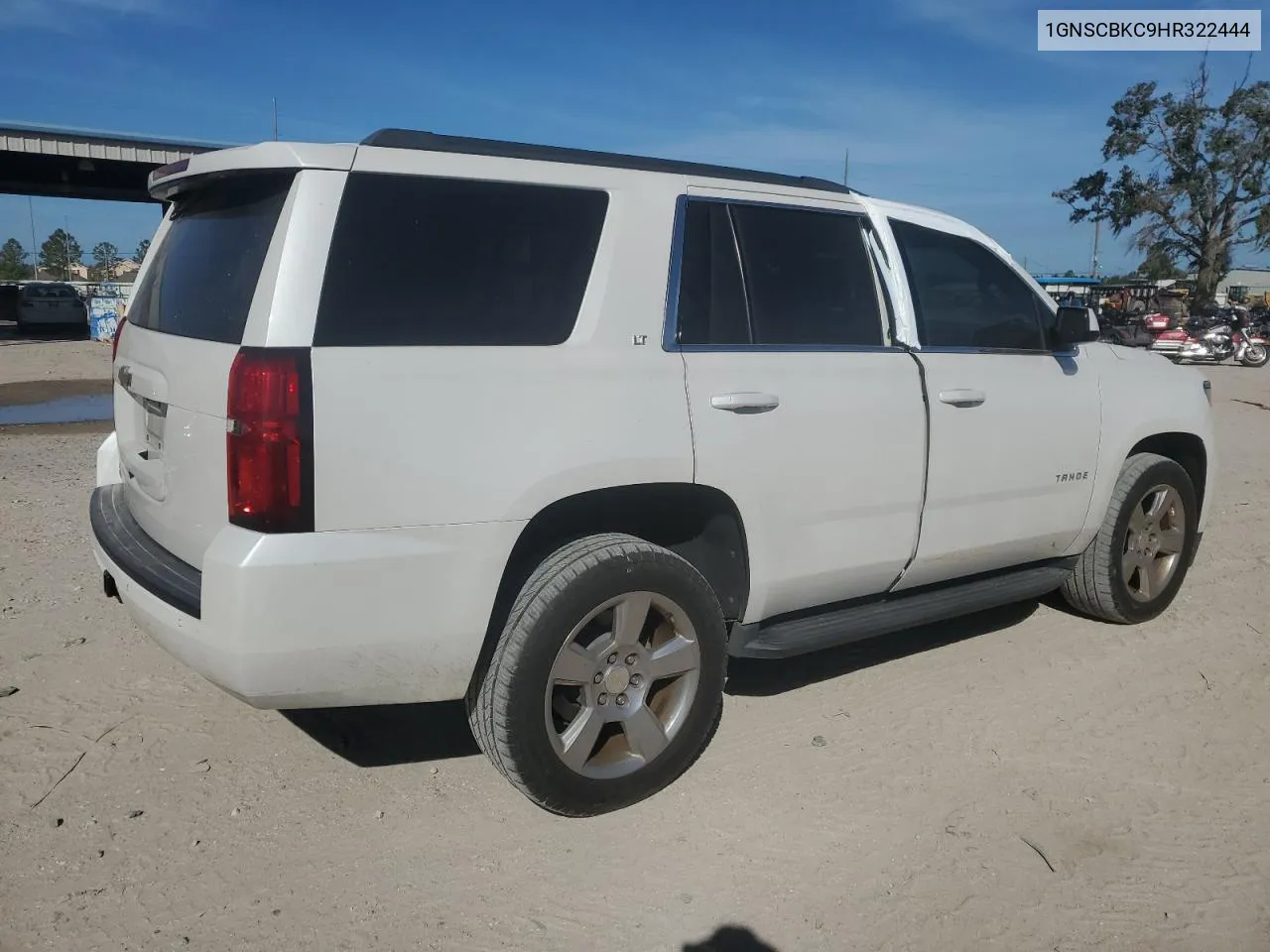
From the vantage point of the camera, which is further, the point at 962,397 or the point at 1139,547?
the point at 1139,547

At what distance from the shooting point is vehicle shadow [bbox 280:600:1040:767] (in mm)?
3631

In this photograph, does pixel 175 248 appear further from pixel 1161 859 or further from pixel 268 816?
pixel 1161 859

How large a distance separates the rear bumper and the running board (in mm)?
1122

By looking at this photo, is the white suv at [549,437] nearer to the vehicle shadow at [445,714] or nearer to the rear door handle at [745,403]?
the rear door handle at [745,403]

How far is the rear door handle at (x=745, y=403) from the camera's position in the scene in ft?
10.7

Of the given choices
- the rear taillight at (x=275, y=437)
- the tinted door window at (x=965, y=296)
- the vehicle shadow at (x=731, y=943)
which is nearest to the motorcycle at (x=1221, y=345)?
the tinted door window at (x=965, y=296)

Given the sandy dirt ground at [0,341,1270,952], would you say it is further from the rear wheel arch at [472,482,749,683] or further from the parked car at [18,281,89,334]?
the parked car at [18,281,89,334]

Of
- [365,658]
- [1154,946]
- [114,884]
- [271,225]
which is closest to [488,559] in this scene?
[365,658]

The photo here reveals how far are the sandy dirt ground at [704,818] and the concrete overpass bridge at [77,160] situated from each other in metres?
18.9

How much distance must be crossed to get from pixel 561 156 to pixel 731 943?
232 cm

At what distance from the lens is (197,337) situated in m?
2.96

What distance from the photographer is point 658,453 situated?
3125 millimetres

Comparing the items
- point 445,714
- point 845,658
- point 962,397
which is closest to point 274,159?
point 445,714

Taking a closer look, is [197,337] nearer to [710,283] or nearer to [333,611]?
[333,611]
